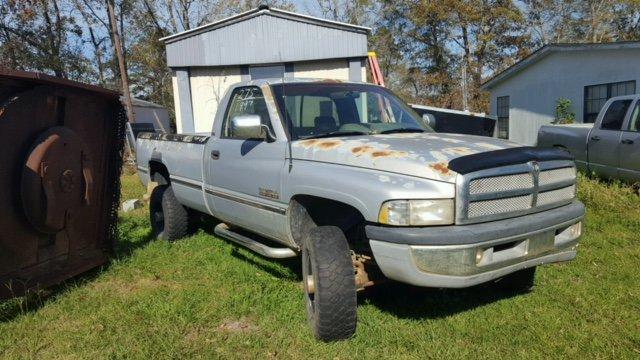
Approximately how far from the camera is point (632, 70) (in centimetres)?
1341

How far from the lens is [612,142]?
311 inches

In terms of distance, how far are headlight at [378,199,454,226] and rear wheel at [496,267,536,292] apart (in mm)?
1502

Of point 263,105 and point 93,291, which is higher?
point 263,105

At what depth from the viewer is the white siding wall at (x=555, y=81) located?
13875 mm

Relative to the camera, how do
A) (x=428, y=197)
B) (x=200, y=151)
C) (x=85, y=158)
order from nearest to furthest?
(x=428, y=197) → (x=85, y=158) → (x=200, y=151)

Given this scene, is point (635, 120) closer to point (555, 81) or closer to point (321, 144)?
point (321, 144)

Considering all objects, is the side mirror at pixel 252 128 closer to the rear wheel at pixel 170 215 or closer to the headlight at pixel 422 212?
the headlight at pixel 422 212

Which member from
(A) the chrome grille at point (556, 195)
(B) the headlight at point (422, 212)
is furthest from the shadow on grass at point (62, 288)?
(A) the chrome grille at point (556, 195)

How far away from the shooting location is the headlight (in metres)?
3.03

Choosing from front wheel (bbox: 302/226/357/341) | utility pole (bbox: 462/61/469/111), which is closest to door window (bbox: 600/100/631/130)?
front wheel (bbox: 302/226/357/341)

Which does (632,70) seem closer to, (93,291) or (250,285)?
(250,285)

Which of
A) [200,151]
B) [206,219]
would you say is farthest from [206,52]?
[200,151]

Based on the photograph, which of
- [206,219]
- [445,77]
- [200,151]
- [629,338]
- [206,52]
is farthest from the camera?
[445,77]

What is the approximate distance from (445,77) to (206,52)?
2327cm
